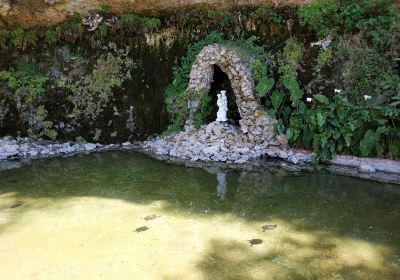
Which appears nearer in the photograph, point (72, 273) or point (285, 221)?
point (72, 273)

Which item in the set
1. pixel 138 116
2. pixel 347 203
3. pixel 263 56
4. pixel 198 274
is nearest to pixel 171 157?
pixel 138 116

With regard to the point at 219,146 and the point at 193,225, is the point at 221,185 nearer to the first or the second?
the point at 219,146

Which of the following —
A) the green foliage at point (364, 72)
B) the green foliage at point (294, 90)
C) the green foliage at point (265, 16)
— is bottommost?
the green foliage at point (294, 90)

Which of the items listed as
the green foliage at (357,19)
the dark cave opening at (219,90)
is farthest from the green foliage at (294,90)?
the dark cave opening at (219,90)

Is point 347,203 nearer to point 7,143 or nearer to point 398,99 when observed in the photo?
point 398,99

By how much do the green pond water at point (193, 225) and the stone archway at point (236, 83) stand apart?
1603 mm

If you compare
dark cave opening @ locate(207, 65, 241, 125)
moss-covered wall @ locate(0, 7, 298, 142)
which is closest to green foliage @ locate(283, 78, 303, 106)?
dark cave opening @ locate(207, 65, 241, 125)

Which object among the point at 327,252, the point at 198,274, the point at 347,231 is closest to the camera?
the point at 198,274

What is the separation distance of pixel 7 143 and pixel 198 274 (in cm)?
838

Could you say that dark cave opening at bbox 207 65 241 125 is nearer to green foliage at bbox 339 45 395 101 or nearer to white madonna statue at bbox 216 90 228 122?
white madonna statue at bbox 216 90 228 122

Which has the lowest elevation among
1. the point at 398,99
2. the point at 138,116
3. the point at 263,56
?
the point at 138,116

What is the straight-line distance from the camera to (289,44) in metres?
10.9

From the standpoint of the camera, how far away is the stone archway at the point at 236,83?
1025 cm

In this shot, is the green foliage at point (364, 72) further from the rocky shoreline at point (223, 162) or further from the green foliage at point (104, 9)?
the green foliage at point (104, 9)
